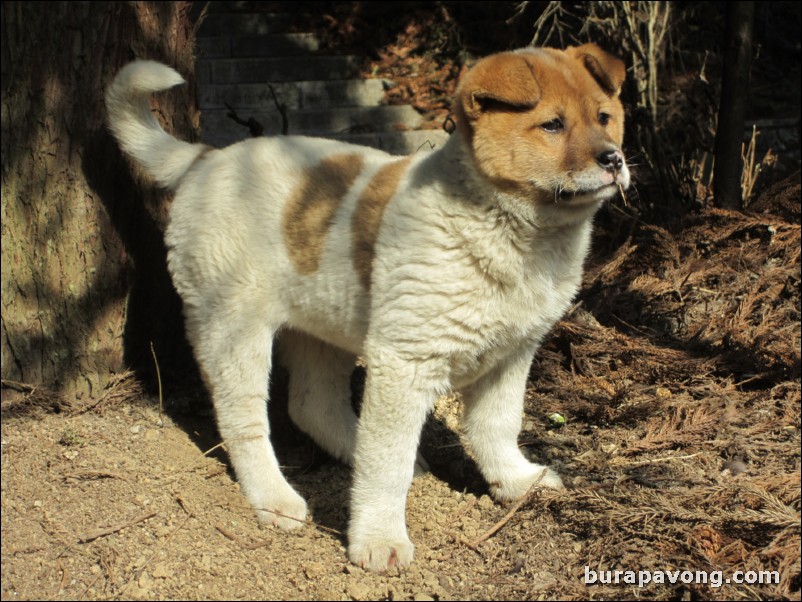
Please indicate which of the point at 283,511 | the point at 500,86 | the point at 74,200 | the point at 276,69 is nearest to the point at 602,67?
the point at 500,86

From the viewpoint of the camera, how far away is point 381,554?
12.3 ft

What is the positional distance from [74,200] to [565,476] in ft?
10.2

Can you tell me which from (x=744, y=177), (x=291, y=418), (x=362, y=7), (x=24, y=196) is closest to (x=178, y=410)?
(x=291, y=418)

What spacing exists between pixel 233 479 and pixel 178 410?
82 cm

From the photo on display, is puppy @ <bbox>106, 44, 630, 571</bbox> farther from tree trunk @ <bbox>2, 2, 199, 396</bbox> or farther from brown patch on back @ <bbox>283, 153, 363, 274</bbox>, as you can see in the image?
tree trunk @ <bbox>2, 2, 199, 396</bbox>

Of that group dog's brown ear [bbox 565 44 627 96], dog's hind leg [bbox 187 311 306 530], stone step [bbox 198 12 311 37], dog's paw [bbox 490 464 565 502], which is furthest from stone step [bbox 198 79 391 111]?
dog's paw [bbox 490 464 565 502]

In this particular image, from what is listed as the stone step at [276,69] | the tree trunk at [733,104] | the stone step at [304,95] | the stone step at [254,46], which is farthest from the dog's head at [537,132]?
the stone step at [254,46]

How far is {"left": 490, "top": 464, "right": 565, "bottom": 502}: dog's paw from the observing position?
169 inches

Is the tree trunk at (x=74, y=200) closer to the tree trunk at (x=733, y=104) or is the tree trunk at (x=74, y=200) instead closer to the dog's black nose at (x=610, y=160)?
the dog's black nose at (x=610, y=160)

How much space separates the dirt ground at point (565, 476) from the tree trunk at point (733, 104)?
232 mm

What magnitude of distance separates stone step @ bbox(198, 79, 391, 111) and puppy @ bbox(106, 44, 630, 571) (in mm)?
5615

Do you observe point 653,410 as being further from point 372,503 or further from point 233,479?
point 233,479

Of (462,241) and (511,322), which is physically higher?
(462,241)

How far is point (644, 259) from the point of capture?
6.32 metres
